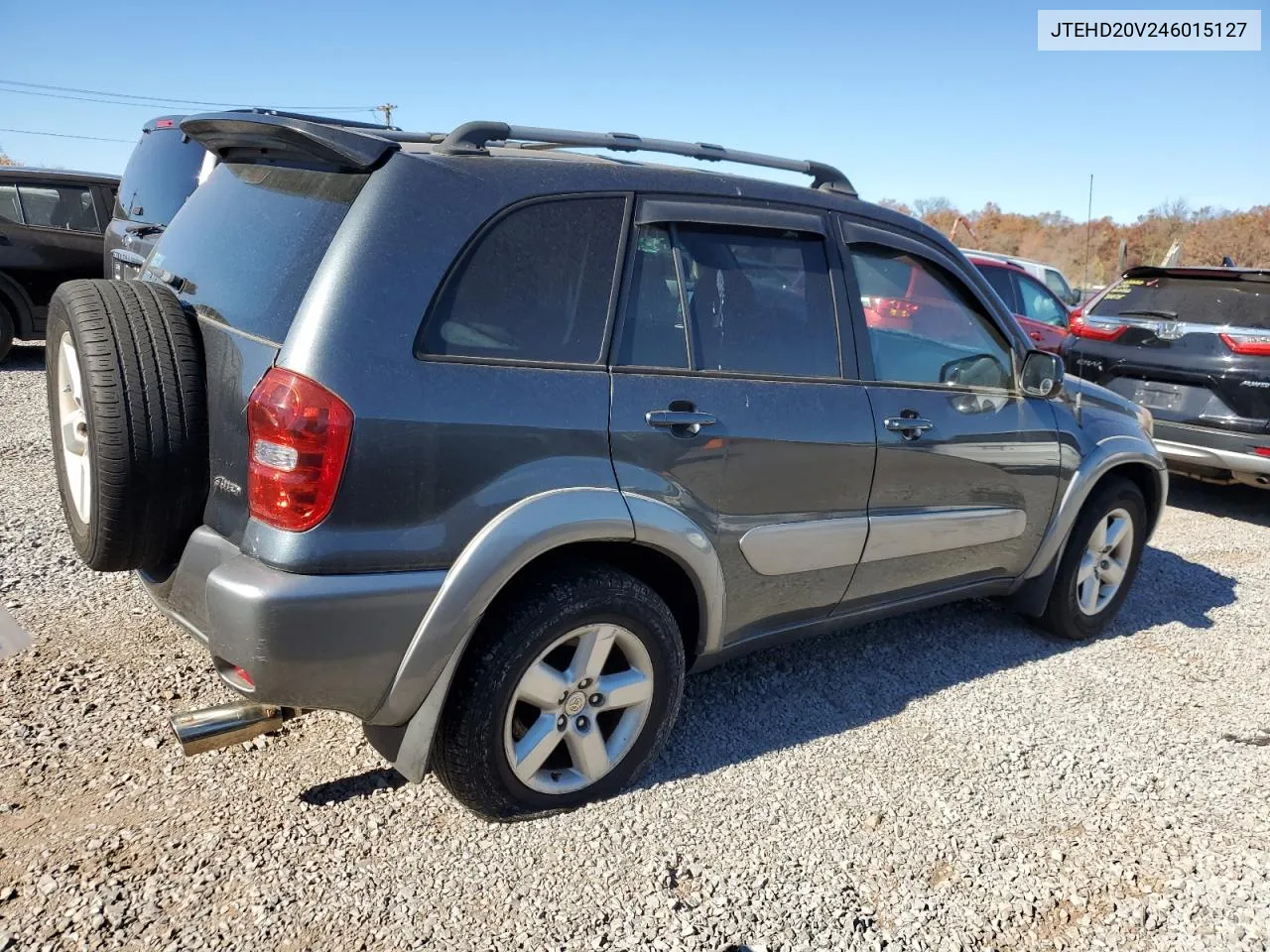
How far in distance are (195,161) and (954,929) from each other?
7.09 m

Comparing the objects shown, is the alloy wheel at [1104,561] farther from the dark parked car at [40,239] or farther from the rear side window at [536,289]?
the dark parked car at [40,239]

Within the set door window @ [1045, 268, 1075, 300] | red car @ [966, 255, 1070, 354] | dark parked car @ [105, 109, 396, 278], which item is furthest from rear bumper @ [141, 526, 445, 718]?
door window @ [1045, 268, 1075, 300]

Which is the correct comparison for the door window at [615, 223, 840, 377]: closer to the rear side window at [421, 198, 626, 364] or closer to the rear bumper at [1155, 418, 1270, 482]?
the rear side window at [421, 198, 626, 364]

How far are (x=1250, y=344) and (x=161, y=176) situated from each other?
25.7 feet

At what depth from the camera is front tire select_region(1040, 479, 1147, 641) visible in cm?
429

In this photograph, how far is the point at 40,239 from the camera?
28.9 ft

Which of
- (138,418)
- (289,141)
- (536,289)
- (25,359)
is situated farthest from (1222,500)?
(25,359)

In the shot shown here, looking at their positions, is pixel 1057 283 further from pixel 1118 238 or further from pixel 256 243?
pixel 1118 238

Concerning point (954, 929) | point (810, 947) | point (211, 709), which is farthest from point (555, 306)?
point (954, 929)

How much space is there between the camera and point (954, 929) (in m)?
2.50

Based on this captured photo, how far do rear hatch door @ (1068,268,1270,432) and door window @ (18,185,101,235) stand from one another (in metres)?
8.96

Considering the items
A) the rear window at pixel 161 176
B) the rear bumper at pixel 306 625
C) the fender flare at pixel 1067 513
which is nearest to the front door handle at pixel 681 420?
the rear bumper at pixel 306 625

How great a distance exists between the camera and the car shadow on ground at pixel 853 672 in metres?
3.30

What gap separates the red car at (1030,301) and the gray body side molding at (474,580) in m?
7.29
